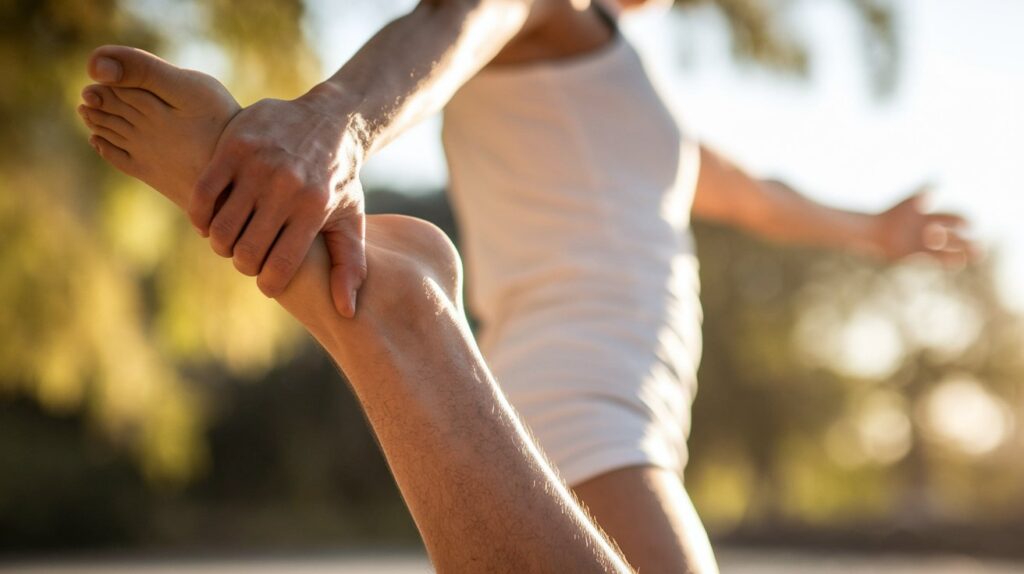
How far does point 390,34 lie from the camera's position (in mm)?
1273

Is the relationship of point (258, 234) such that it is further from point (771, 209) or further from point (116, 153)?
point (771, 209)

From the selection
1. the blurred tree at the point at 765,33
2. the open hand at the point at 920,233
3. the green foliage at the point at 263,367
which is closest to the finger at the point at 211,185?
the open hand at the point at 920,233

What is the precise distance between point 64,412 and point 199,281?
33.8 ft

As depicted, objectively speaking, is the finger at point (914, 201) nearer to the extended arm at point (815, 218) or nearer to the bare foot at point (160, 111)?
the extended arm at point (815, 218)

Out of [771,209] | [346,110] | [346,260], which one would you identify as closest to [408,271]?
[346,260]

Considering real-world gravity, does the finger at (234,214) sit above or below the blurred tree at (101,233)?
above

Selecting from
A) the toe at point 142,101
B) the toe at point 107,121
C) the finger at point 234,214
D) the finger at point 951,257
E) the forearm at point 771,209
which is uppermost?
the toe at point 142,101

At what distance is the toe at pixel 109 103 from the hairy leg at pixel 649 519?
72 cm

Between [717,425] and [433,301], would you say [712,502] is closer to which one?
[717,425]

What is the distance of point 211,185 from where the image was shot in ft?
3.52

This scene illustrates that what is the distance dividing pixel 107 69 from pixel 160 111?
0.21ft

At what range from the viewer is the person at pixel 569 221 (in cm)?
126

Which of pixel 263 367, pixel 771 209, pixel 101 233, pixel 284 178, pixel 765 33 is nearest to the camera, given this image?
pixel 284 178

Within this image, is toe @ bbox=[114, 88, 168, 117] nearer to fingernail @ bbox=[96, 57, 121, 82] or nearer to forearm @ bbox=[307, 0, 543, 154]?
fingernail @ bbox=[96, 57, 121, 82]
